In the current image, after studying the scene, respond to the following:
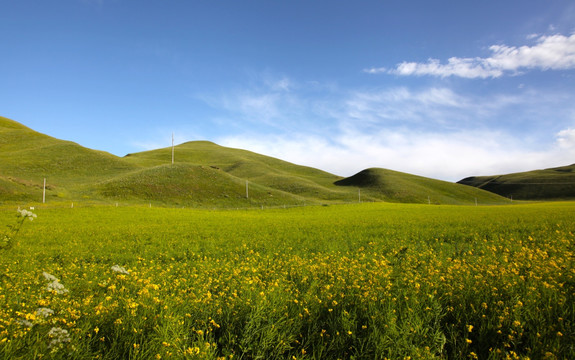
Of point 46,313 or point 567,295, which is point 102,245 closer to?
point 46,313

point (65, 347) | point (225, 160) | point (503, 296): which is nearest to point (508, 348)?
point (503, 296)

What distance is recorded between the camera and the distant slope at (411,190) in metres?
131

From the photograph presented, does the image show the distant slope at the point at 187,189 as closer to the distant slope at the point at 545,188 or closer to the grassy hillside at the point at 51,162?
the grassy hillside at the point at 51,162

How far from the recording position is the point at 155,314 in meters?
4.55

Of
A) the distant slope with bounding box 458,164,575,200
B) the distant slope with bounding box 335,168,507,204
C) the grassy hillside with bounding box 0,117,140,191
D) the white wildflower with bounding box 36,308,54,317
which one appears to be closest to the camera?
the white wildflower with bounding box 36,308,54,317

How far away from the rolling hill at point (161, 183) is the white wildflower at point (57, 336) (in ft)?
209

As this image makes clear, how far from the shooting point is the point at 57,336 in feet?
11.7

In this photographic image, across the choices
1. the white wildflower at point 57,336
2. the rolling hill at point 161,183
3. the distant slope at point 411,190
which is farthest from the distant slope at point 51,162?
the distant slope at point 411,190

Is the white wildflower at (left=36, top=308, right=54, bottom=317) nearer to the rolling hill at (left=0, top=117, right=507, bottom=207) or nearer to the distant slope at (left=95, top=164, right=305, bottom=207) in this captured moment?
the rolling hill at (left=0, top=117, right=507, bottom=207)

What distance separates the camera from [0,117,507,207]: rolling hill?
68.8 metres

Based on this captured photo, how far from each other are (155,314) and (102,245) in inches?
511

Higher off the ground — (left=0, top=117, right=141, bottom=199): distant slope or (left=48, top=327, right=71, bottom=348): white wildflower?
(left=0, top=117, right=141, bottom=199): distant slope

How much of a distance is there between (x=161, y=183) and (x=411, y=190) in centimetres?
11245

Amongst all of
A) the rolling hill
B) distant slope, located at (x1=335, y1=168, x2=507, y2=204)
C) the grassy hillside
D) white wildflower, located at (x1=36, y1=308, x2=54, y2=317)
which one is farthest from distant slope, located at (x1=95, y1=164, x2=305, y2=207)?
white wildflower, located at (x1=36, y1=308, x2=54, y2=317)
